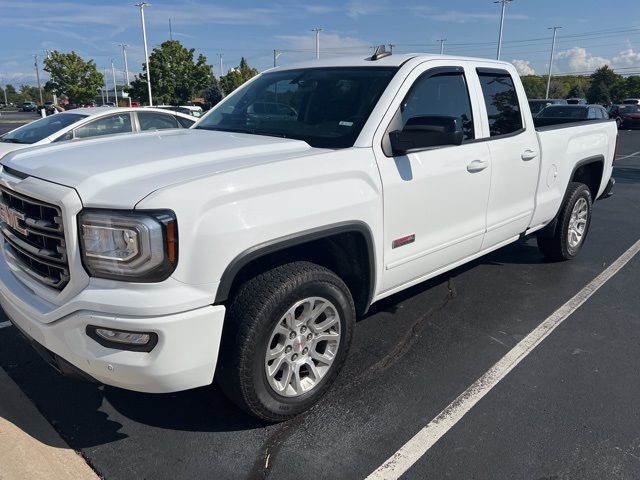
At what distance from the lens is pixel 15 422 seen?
2945mm

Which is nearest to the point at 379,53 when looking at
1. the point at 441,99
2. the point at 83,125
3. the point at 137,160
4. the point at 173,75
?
the point at 441,99

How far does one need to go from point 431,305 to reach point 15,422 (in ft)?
10.3

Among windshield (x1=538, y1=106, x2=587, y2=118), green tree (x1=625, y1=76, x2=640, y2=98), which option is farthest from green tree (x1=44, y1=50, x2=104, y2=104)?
green tree (x1=625, y1=76, x2=640, y2=98)

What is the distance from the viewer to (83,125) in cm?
836

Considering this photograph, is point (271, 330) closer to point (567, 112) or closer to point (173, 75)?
point (567, 112)

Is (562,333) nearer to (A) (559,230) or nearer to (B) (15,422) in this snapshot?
(A) (559,230)

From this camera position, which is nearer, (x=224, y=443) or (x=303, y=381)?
Answer: (x=224, y=443)

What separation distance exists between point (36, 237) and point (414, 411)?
222cm

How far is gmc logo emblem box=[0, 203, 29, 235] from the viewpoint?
8.96 feet

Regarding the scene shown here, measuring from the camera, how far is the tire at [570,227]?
5.45m

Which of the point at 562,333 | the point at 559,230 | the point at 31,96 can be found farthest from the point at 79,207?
the point at 31,96

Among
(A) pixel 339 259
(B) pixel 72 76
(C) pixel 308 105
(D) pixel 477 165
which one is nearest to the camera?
(A) pixel 339 259

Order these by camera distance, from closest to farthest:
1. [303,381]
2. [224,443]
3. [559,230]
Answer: [224,443] → [303,381] → [559,230]

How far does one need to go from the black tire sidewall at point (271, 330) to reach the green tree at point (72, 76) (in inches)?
1639
